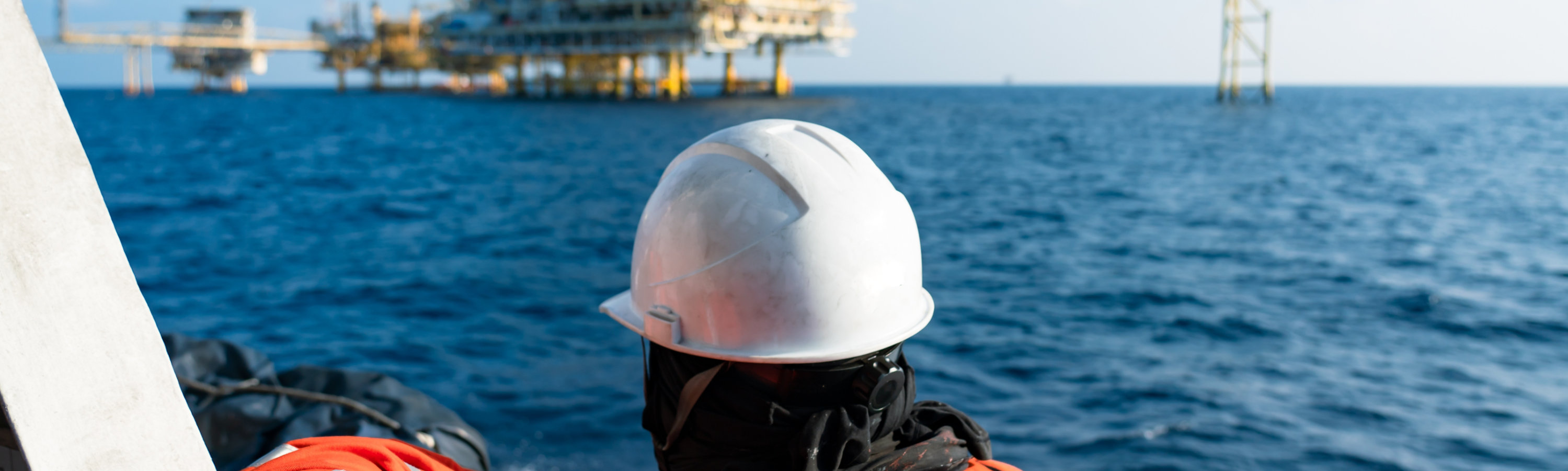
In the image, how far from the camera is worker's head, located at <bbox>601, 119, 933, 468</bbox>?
1.86 metres

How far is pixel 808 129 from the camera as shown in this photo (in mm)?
2014

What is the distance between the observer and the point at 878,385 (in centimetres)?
184

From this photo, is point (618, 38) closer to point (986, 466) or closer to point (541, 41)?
point (541, 41)

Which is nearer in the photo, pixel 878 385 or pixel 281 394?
pixel 878 385

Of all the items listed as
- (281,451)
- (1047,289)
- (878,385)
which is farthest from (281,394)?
(1047,289)

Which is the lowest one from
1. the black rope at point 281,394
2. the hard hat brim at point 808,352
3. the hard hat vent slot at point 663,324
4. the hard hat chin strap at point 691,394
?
the black rope at point 281,394

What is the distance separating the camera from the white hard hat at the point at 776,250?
6.09 feet

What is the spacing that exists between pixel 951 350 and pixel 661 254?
23.8 feet

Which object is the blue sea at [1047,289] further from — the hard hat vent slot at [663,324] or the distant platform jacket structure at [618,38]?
the distant platform jacket structure at [618,38]

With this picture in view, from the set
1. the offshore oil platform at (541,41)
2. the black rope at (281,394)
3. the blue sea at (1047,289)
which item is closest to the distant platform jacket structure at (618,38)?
the offshore oil platform at (541,41)

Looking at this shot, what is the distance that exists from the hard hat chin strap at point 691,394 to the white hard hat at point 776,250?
0.12ft

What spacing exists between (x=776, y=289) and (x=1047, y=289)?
33.7 feet

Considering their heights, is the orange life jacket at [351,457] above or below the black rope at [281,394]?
above

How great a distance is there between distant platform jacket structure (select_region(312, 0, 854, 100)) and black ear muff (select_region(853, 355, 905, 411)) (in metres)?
52.5
